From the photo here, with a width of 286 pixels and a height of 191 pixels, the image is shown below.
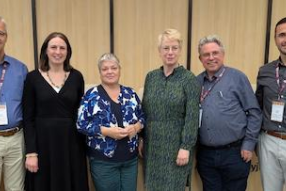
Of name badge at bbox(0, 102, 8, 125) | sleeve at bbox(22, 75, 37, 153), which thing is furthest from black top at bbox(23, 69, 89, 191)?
name badge at bbox(0, 102, 8, 125)

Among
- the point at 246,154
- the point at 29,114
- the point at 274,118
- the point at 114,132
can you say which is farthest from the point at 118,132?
the point at 274,118

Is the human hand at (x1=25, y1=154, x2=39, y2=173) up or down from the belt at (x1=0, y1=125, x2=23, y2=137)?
down

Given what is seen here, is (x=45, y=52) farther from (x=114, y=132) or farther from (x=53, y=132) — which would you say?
(x=114, y=132)

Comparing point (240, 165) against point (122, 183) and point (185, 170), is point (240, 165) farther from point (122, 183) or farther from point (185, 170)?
point (122, 183)

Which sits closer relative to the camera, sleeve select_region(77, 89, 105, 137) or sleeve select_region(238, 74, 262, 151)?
sleeve select_region(77, 89, 105, 137)

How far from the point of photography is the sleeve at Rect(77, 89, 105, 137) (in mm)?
1700

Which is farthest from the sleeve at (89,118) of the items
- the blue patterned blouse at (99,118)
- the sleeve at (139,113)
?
the sleeve at (139,113)

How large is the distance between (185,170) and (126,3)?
7.92 feet

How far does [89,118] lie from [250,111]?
39.3 inches

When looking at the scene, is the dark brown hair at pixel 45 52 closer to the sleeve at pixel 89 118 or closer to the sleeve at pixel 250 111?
the sleeve at pixel 89 118

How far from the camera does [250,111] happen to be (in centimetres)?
182

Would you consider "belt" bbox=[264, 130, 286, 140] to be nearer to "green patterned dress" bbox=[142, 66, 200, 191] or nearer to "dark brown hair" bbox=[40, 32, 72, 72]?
"green patterned dress" bbox=[142, 66, 200, 191]

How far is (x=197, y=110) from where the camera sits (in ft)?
5.64

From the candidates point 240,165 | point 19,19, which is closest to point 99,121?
point 240,165
